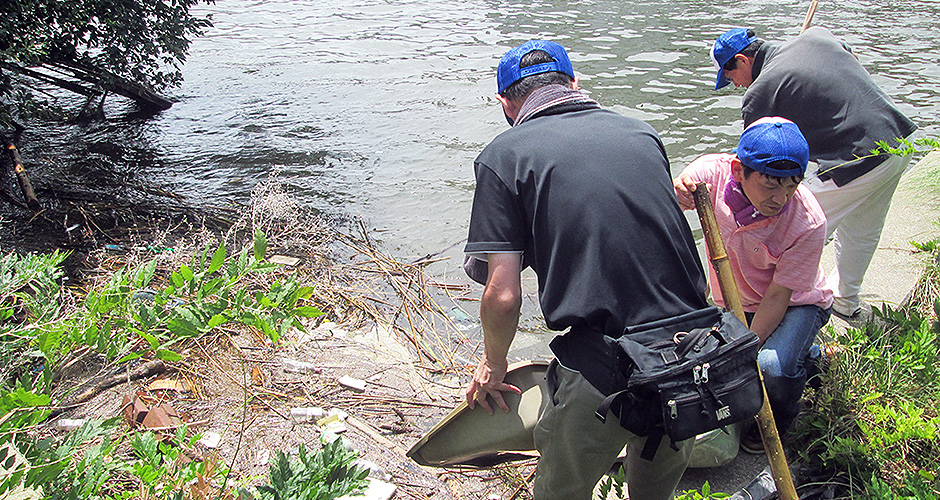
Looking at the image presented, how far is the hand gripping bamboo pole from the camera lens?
2.65 m

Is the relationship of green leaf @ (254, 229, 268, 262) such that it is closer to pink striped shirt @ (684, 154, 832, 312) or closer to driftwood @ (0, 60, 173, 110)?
pink striped shirt @ (684, 154, 832, 312)

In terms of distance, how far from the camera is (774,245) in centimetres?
302

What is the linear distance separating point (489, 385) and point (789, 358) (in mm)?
1516

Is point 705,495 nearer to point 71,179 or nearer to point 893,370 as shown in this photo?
point 893,370

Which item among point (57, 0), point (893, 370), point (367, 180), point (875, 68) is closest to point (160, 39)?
point (57, 0)

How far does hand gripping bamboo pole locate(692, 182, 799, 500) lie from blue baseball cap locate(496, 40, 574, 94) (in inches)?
34.5

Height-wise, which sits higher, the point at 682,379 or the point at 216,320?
the point at 216,320

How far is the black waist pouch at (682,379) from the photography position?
207 cm

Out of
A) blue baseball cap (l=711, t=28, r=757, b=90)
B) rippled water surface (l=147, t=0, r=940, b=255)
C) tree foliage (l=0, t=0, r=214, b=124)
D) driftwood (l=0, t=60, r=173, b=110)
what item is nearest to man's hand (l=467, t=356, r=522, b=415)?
blue baseball cap (l=711, t=28, r=757, b=90)

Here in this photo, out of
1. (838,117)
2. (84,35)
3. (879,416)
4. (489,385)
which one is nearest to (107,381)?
(489,385)

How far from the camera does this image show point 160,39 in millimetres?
7043

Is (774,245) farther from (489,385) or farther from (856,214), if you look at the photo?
(856,214)

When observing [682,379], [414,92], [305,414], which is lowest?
[414,92]

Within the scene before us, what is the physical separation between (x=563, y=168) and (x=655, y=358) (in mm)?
712
